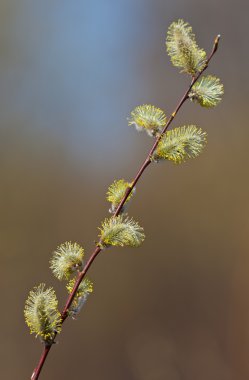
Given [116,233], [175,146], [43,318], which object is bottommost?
[43,318]

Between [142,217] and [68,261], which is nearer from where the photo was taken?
[68,261]

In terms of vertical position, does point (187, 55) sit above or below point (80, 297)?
above

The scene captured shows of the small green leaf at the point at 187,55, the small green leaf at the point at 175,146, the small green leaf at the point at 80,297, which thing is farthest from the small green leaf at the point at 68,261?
the small green leaf at the point at 187,55

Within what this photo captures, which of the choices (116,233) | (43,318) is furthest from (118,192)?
(43,318)

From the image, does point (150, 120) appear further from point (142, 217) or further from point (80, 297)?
point (142, 217)

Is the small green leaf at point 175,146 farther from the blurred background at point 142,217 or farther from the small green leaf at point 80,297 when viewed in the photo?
the blurred background at point 142,217
